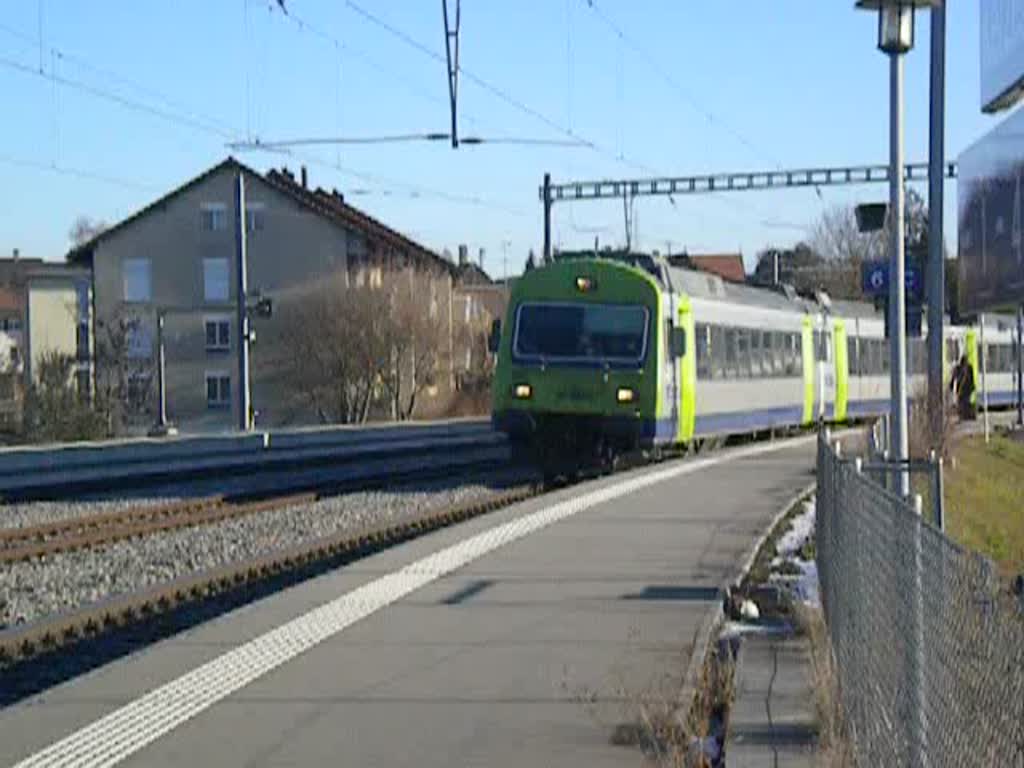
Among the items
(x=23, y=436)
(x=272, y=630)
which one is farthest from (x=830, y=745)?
(x=23, y=436)

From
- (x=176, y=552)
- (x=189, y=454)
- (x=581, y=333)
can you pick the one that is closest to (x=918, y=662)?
(x=176, y=552)

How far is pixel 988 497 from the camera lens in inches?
991

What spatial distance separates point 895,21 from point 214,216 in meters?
61.6

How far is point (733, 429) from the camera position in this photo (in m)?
32.5

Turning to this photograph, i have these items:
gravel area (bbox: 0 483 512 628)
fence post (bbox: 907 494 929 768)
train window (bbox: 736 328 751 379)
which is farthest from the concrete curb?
train window (bbox: 736 328 751 379)

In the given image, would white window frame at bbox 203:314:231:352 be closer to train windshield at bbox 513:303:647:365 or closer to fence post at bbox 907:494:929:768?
train windshield at bbox 513:303:647:365

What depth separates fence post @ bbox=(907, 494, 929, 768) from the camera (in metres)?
4.99

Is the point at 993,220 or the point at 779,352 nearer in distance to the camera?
the point at 993,220

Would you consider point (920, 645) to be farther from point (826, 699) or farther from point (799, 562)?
point (799, 562)

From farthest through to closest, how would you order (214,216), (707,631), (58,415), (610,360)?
(214,216)
(58,415)
(610,360)
(707,631)

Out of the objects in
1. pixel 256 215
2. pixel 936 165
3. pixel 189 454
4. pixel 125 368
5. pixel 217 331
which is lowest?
pixel 189 454

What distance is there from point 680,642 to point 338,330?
50.7 m

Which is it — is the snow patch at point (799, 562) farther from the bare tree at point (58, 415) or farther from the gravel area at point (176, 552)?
the bare tree at point (58, 415)

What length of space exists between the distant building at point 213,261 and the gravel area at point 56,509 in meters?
44.8
